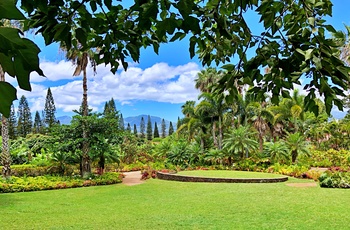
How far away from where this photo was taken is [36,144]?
20.1m

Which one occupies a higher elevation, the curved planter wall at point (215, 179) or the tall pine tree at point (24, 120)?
the tall pine tree at point (24, 120)

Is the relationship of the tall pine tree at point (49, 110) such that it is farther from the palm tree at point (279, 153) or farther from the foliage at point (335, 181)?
the foliage at point (335, 181)

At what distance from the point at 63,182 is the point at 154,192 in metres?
4.01

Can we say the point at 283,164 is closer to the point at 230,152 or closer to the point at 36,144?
the point at 230,152

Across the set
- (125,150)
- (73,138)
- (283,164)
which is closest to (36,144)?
(125,150)

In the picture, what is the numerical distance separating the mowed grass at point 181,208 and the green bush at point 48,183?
2.35 ft

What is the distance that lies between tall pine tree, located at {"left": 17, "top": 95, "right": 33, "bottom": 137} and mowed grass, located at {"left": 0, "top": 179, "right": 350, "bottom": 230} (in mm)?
29091

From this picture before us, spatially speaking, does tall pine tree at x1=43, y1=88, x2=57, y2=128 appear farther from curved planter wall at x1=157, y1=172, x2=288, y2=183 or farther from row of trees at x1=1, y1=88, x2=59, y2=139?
curved planter wall at x1=157, y1=172, x2=288, y2=183

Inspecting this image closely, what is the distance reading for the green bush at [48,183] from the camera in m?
10.9

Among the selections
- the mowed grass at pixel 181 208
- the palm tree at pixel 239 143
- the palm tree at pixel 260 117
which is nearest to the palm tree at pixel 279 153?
the palm tree at pixel 239 143

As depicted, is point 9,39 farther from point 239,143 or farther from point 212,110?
point 212,110

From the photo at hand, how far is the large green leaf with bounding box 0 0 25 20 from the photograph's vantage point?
45 cm

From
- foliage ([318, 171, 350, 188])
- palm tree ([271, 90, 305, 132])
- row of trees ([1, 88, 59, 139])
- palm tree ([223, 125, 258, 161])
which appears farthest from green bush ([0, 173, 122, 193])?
row of trees ([1, 88, 59, 139])

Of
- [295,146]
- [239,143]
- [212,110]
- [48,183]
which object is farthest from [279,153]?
[48,183]
